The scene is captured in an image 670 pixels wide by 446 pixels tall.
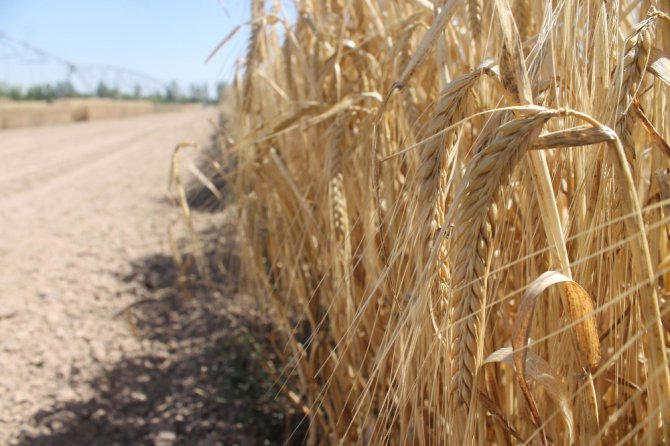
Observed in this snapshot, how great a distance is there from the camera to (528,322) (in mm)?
540

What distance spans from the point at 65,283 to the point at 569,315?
9.44 ft

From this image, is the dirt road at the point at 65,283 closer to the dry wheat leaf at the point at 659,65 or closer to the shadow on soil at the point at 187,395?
the shadow on soil at the point at 187,395

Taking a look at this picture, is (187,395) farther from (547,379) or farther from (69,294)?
(547,379)

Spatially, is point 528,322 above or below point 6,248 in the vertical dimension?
above

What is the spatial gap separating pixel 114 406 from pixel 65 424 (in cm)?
16

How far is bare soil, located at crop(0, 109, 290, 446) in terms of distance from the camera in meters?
1.81

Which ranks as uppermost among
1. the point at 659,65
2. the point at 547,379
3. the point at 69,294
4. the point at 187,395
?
the point at 659,65

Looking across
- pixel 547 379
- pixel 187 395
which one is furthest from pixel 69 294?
pixel 547 379

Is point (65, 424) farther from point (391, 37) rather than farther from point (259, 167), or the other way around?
point (391, 37)

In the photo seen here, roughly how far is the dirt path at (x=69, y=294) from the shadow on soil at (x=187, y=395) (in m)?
0.01

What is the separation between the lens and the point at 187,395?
1.97 m

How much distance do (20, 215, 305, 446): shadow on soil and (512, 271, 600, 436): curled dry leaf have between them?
3.42ft

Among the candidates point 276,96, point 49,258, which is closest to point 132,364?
point 276,96

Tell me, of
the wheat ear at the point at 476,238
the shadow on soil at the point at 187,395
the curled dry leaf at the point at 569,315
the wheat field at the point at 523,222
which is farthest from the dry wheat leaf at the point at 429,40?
the shadow on soil at the point at 187,395
